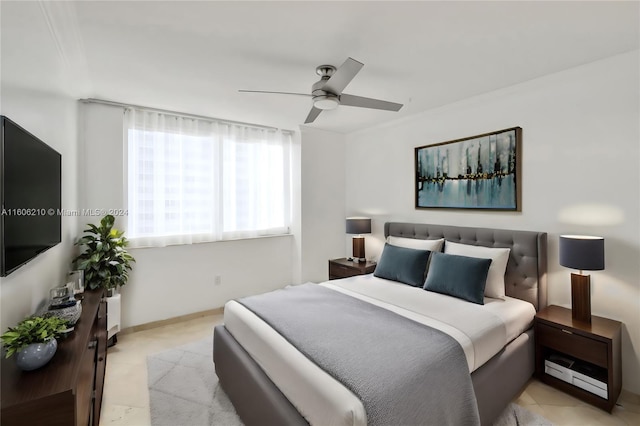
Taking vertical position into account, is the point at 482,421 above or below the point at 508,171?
below

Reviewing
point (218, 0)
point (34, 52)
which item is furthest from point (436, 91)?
point (34, 52)

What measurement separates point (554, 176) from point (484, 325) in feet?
5.12

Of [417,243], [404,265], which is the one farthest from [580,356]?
[417,243]

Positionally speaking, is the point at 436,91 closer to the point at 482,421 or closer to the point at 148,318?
the point at 482,421

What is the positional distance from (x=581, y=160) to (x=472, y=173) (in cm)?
92

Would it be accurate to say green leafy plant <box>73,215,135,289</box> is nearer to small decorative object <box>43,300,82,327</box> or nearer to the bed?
small decorative object <box>43,300,82,327</box>

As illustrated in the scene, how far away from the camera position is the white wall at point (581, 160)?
2.29 m

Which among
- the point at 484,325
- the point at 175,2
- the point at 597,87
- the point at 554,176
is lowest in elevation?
the point at 484,325

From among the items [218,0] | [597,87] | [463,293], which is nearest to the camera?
[218,0]

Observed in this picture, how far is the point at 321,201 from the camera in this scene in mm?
4723

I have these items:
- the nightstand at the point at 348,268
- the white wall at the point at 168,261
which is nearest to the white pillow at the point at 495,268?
the nightstand at the point at 348,268

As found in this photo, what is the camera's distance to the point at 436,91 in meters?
3.05

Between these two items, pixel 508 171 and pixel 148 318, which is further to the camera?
pixel 148 318

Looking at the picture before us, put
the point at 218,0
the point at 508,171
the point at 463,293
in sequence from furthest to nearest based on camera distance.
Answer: the point at 508,171
the point at 463,293
the point at 218,0
